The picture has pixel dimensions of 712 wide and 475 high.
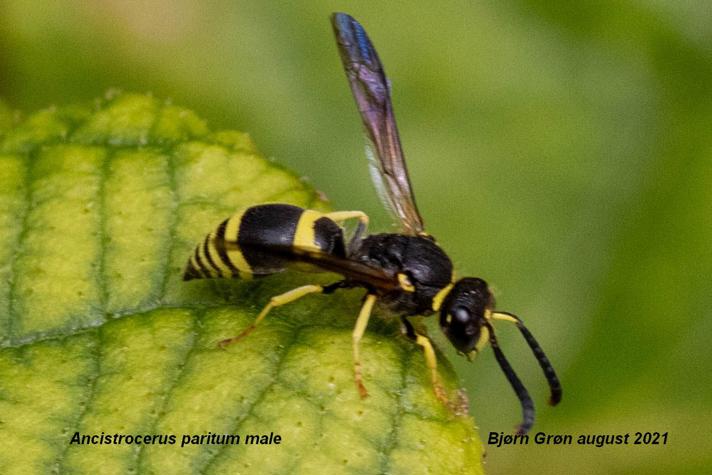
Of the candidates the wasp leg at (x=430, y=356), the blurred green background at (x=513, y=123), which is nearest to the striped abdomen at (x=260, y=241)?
the wasp leg at (x=430, y=356)

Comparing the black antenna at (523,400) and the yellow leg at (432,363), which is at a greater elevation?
the yellow leg at (432,363)

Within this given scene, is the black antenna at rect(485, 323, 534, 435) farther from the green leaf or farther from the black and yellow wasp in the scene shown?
the green leaf

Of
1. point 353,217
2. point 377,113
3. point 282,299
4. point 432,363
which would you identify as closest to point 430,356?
point 432,363

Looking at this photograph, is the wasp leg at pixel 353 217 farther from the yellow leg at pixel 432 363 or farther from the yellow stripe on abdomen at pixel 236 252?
the yellow leg at pixel 432 363

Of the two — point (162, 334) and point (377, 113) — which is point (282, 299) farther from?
point (377, 113)

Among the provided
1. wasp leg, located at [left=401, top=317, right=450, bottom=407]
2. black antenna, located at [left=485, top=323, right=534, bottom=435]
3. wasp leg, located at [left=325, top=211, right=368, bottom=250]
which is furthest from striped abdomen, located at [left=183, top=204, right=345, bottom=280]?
black antenna, located at [left=485, top=323, right=534, bottom=435]

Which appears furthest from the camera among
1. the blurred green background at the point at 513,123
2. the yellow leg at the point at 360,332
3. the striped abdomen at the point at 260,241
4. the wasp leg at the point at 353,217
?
the blurred green background at the point at 513,123
